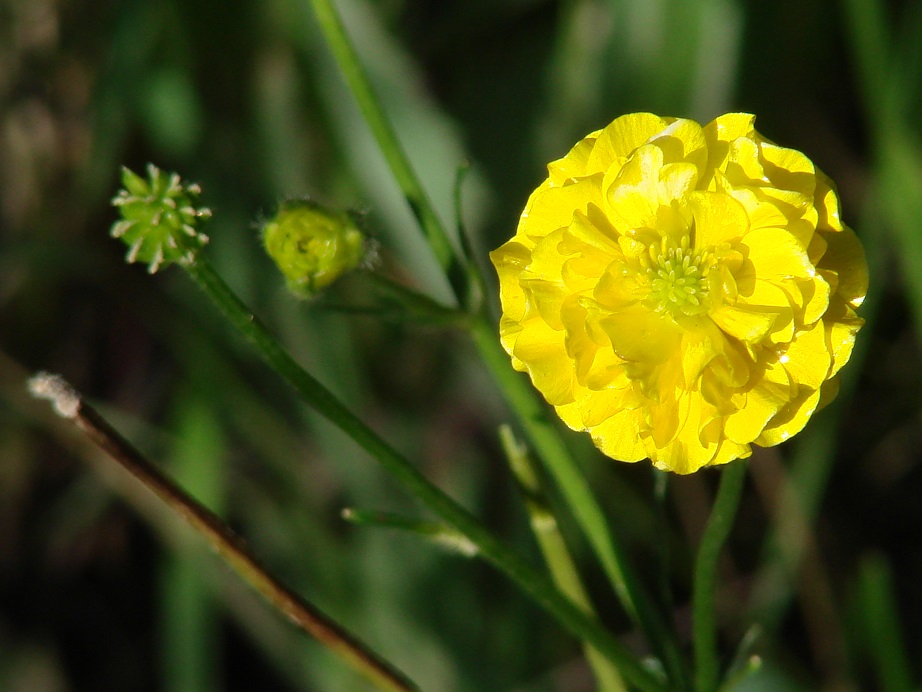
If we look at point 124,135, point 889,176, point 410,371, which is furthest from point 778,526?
point 124,135

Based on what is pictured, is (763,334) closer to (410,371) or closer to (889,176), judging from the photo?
(889,176)

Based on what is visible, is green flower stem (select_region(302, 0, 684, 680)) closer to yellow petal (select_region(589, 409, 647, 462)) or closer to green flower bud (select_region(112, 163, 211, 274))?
yellow petal (select_region(589, 409, 647, 462))

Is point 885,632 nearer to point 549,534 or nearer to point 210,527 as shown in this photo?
point 549,534

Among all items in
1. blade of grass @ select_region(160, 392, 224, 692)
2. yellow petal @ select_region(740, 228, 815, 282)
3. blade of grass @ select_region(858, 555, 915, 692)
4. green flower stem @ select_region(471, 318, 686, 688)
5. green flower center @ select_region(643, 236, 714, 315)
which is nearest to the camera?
yellow petal @ select_region(740, 228, 815, 282)

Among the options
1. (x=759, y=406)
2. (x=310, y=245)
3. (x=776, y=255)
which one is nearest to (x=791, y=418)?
(x=759, y=406)

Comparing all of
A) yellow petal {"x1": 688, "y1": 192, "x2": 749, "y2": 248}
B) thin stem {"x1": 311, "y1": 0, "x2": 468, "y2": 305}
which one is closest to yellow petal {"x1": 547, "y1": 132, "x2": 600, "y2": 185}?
yellow petal {"x1": 688, "y1": 192, "x2": 749, "y2": 248}

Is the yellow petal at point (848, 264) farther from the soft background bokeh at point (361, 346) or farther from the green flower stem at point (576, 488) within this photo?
the soft background bokeh at point (361, 346)

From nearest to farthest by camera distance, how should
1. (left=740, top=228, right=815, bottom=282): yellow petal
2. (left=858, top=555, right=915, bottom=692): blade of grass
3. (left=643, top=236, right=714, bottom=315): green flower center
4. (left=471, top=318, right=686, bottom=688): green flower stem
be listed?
(left=740, top=228, right=815, bottom=282): yellow petal → (left=643, top=236, right=714, bottom=315): green flower center → (left=471, top=318, right=686, bottom=688): green flower stem → (left=858, top=555, right=915, bottom=692): blade of grass
